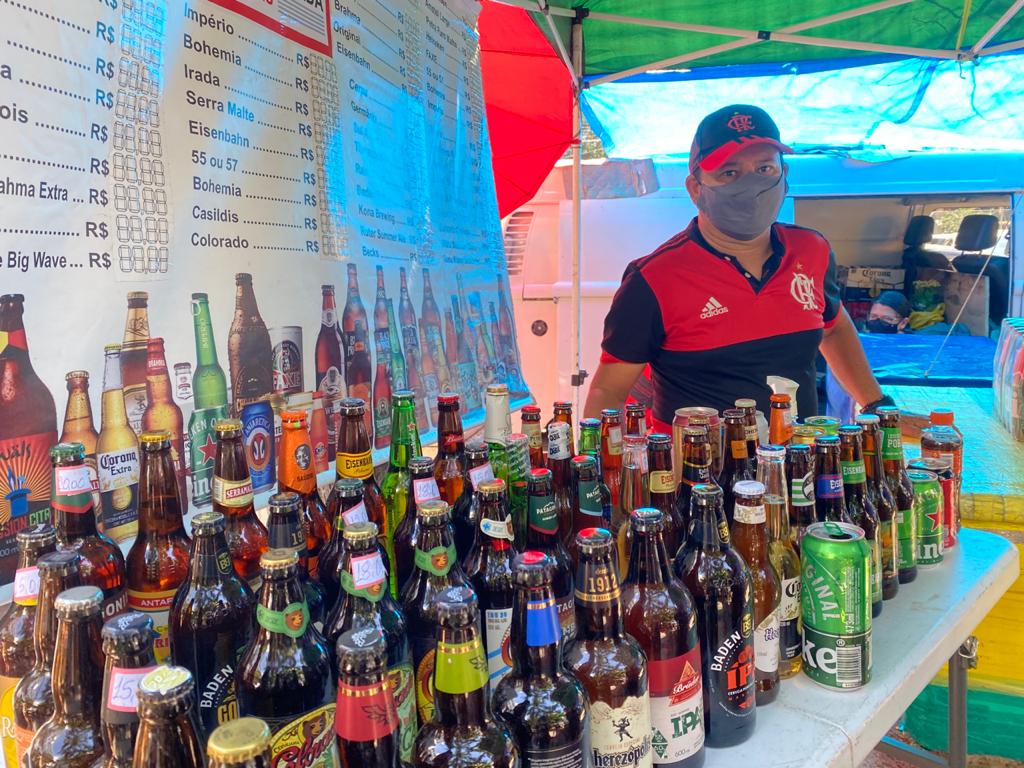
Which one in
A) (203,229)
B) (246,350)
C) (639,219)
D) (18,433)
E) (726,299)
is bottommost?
(18,433)

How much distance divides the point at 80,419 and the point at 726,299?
2.58m

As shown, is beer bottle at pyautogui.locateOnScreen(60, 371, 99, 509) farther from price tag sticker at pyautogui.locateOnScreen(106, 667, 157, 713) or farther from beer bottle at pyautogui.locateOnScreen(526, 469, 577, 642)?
beer bottle at pyautogui.locateOnScreen(526, 469, 577, 642)

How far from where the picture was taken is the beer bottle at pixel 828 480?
1665mm

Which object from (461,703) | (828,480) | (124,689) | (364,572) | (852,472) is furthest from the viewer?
(852,472)

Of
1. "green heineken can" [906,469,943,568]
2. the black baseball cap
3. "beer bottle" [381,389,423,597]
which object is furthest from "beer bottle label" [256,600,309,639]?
the black baseball cap

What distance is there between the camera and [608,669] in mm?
1103

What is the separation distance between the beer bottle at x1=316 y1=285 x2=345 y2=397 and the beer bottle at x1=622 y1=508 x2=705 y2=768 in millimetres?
1018

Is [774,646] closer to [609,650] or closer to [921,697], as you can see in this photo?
[609,650]

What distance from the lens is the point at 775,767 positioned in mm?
1275

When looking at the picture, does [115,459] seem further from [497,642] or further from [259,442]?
[497,642]

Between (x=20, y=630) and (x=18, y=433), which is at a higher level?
(x=18, y=433)

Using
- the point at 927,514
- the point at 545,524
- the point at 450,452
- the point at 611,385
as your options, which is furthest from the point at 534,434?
the point at 611,385

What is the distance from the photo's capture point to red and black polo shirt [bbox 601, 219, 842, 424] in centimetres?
322

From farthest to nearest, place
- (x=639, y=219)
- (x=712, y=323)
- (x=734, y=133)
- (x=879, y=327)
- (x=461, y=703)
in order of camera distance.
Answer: (x=879, y=327) → (x=639, y=219) → (x=734, y=133) → (x=712, y=323) → (x=461, y=703)
